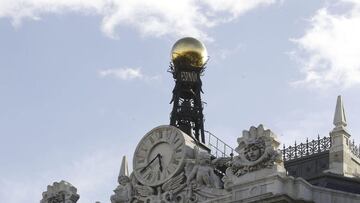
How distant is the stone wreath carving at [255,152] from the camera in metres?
51.9

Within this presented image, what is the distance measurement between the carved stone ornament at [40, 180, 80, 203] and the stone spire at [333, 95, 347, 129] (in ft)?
50.7

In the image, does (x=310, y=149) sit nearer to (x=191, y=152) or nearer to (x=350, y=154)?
(x=350, y=154)

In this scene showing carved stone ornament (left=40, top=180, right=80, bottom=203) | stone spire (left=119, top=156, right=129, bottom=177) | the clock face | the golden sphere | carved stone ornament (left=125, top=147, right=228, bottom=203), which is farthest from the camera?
the golden sphere

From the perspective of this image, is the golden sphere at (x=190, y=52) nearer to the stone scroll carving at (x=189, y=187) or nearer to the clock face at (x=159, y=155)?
the clock face at (x=159, y=155)

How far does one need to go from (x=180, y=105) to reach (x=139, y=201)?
13.3 metres

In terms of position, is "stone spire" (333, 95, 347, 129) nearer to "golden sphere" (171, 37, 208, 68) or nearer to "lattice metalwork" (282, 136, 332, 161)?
"lattice metalwork" (282, 136, 332, 161)


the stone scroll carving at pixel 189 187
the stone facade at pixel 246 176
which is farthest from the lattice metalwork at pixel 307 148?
the stone scroll carving at pixel 189 187

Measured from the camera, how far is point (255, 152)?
173 feet

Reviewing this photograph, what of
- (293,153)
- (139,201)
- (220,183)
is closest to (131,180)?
(139,201)

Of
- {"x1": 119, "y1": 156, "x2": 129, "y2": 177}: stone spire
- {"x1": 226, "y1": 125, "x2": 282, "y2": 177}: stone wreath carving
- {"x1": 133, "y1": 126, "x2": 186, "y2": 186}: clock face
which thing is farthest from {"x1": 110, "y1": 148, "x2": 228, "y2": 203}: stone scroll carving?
{"x1": 119, "y1": 156, "x2": 129, "y2": 177}: stone spire

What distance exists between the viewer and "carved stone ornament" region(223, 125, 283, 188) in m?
51.9

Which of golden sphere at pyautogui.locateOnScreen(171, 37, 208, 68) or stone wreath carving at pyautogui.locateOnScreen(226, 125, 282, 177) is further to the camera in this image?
golden sphere at pyautogui.locateOnScreen(171, 37, 208, 68)

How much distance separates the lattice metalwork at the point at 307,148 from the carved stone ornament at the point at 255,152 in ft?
31.1

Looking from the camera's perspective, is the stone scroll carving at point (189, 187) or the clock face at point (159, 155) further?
the clock face at point (159, 155)
